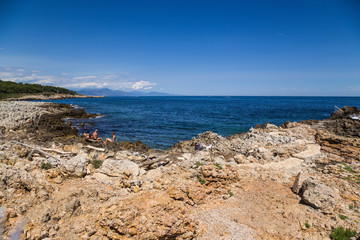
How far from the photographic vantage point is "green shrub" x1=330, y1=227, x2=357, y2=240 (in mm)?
6016

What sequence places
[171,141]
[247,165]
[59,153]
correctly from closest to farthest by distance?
[59,153], [247,165], [171,141]

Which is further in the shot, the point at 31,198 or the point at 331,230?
the point at 331,230

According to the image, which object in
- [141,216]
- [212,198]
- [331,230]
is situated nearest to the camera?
[141,216]

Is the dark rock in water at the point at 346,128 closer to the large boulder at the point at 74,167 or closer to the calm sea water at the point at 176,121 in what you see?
the calm sea water at the point at 176,121

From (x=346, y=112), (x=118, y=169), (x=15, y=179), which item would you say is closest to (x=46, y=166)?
(x=15, y=179)

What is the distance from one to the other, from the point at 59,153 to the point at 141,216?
723 centimetres

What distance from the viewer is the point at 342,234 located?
607 centimetres

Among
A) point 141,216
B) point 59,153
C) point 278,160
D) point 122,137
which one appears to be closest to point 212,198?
point 141,216

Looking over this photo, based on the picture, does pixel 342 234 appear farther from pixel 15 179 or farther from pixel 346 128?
Answer: pixel 346 128

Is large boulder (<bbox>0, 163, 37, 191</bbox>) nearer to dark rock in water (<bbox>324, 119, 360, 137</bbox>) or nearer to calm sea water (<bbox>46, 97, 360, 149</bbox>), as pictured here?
calm sea water (<bbox>46, 97, 360, 149</bbox>)

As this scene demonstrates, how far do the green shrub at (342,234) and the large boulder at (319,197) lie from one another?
115cm

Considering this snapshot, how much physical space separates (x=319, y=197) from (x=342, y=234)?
1.64 meters

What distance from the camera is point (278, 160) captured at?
43.1ft

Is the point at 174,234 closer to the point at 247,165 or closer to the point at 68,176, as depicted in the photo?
the point at 68,176
